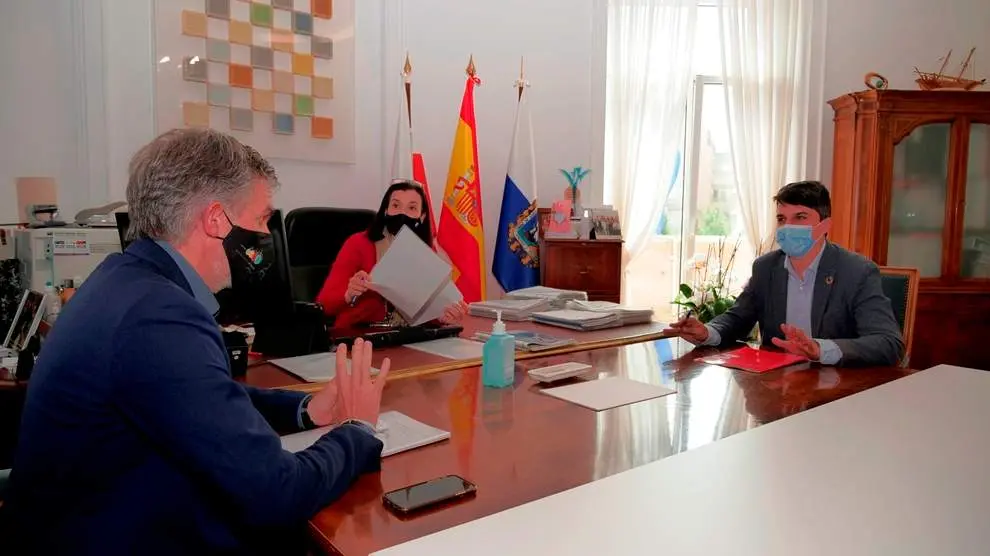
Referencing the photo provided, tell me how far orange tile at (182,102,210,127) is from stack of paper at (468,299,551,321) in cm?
180

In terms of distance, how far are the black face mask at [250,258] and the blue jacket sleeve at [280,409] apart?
505 mm

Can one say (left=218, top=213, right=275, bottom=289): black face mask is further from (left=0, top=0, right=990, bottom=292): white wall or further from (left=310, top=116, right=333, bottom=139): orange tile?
(left=310, top=116, right=333, bottom=139): orange tile

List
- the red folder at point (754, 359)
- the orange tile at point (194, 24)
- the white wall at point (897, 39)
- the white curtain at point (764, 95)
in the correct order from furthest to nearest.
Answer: the white wall at point (897, 39), the white curtain at point (764, 95), the orange tile at point (194, 24), the red folder at point (754, 359)

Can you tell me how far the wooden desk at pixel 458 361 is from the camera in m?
1.65

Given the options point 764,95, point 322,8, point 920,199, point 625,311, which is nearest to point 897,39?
point 764,95

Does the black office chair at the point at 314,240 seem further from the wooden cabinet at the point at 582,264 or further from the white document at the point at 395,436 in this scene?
the white document at the point at 395,436

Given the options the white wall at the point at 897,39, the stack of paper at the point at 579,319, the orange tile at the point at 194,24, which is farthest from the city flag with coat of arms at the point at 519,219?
the white wall at the point at 897,39

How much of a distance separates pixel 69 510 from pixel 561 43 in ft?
13.6

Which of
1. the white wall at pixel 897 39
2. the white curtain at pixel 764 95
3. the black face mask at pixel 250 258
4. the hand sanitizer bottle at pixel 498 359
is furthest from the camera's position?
the white wall at pixel 897 39

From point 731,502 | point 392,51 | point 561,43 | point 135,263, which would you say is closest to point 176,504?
point 135,263

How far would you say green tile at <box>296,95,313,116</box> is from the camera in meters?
3.77

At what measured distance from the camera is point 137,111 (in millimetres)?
3342

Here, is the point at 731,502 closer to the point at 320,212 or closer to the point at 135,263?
the point at 135,263

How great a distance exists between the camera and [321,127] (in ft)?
12.6
